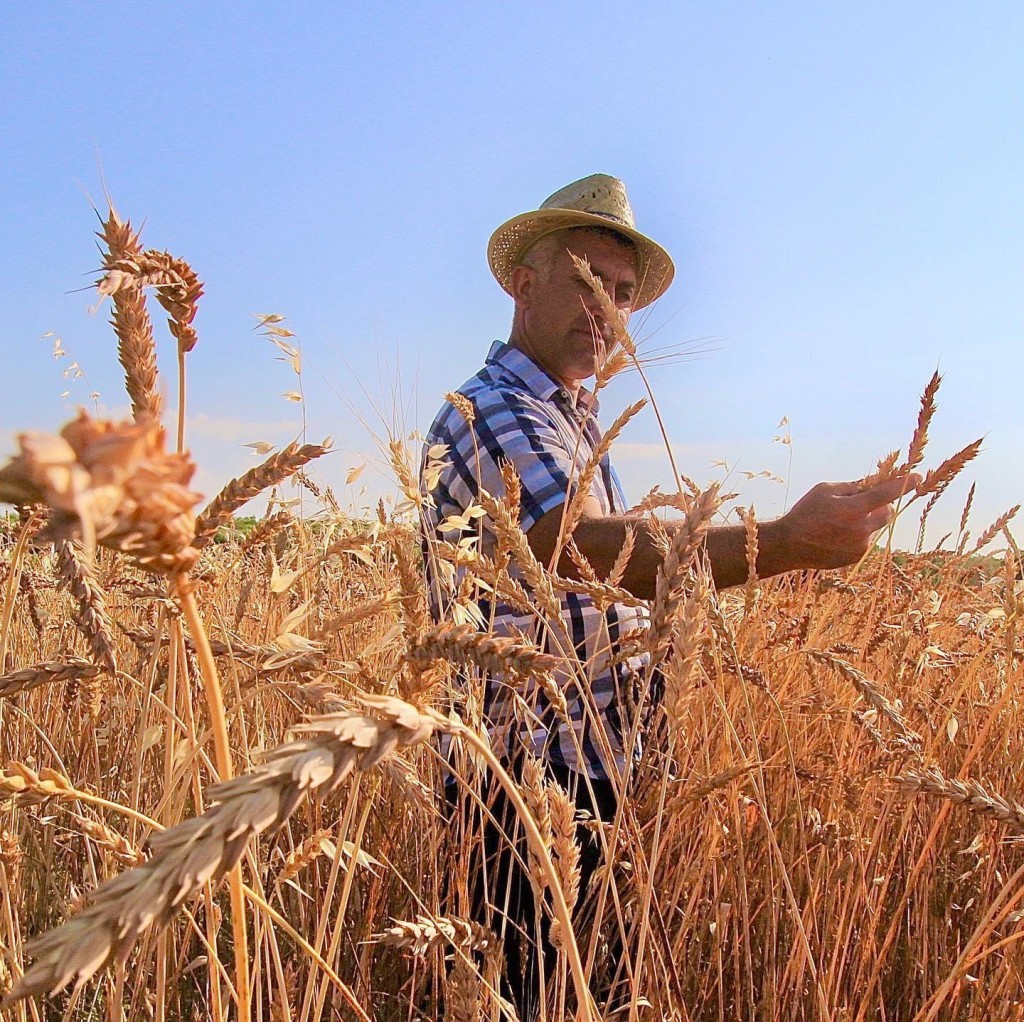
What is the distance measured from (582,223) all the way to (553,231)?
0.30ft

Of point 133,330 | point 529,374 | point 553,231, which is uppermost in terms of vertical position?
point 553,231

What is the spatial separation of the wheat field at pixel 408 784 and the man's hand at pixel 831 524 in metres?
0.14

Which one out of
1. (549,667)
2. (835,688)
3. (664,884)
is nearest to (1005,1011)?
(664,884)

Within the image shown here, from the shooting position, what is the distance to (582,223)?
2627 mm

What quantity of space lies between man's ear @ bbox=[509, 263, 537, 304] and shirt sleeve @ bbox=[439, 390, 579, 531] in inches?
18.0

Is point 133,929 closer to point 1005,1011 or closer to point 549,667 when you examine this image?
point 549,667

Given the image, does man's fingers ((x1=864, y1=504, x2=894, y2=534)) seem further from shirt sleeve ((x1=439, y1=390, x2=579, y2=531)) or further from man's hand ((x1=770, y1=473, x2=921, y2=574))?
shirt sleeve ((x1=439, y1=390, x2=579, y2=531))

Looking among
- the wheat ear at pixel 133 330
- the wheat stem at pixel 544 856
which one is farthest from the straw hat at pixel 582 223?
the wheat stem at pixel 544 856

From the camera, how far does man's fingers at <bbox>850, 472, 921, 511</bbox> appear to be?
1685 millimetres

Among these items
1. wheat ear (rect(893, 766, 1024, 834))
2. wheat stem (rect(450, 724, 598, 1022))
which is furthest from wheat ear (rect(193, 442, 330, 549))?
wheat ear (rect(893, 766, 1024, 834))

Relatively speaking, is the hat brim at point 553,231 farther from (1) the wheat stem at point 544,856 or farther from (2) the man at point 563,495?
(1) the wheat stem at point 544,856

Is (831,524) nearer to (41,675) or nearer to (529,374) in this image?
(529,374)

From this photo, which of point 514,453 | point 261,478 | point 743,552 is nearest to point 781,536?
point 743,552

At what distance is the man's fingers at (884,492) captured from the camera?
66.3 inches
